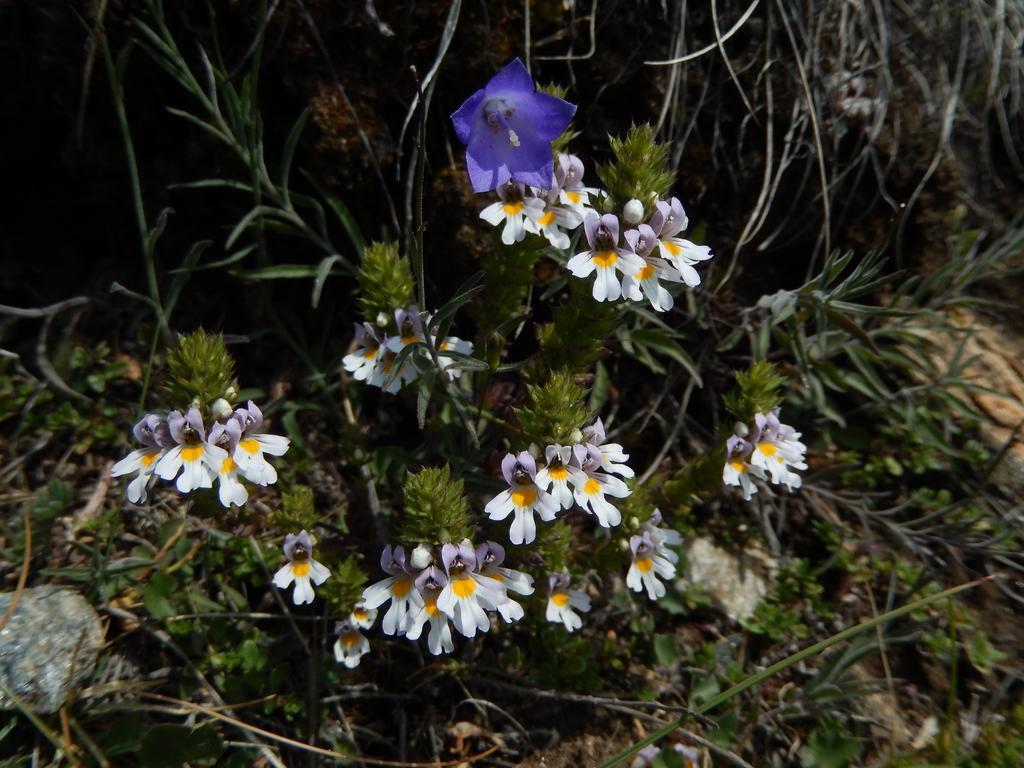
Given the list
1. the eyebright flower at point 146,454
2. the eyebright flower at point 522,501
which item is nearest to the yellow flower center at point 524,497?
the eyebright flower at point 522,501

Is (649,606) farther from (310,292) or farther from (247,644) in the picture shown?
(310,292)

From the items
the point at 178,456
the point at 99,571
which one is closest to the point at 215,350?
the point at 178,456

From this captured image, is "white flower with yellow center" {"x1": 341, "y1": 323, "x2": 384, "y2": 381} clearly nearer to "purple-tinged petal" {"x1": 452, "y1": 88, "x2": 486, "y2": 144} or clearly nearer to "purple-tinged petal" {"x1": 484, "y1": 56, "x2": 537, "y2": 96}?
"purple-tinged petal" {"x1": 452, "y1": 88, "x2": 486, "y2": 144}

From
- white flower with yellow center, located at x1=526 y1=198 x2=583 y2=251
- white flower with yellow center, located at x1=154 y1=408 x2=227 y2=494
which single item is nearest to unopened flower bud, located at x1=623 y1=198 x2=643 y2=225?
white flower with yellow center, located at x1=526 y1=198 x2=583 y2=251

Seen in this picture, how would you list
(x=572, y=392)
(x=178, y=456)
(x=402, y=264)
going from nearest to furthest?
(x=178, y=456)
(x=572, y=392)
(x=402, y=264)

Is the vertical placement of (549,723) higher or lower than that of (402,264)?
lower

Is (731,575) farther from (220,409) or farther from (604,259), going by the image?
(220,409)

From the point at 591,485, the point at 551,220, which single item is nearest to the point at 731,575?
the point at 591,485
